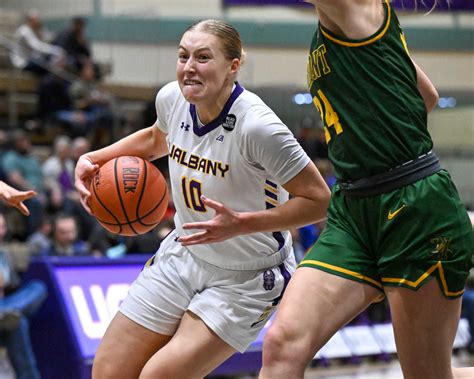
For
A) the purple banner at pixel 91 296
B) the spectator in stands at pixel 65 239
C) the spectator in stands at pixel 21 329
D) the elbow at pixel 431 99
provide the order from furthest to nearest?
the spectator in stands at pixel 65 239 < the spectator in stands at pixel 21 329 < the purple banner at pixel 91 296 < the elbow at pixel 431 99

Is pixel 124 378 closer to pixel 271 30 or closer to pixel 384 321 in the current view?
pixel 384 321

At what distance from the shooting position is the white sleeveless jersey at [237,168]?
3.76 meters

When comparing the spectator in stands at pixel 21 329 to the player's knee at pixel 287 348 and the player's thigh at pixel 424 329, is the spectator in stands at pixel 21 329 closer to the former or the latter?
the player's knee at pixel 287 348

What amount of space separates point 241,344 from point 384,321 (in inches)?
251

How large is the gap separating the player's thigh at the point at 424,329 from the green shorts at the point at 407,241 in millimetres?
37

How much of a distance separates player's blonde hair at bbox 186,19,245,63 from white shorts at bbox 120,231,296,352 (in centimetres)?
88

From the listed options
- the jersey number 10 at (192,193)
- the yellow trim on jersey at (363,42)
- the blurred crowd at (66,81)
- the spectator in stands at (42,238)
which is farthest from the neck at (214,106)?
the blurred crowd at (66,81)

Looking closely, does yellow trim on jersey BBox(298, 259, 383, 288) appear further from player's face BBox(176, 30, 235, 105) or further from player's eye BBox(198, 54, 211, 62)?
player's eye BBox(198, 54, 211, 62)

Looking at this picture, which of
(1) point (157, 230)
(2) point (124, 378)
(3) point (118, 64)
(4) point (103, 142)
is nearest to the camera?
(2) point (124, 378)

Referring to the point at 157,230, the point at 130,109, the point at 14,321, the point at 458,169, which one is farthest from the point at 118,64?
the point at 14,321

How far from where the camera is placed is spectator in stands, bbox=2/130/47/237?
9883 millimetres

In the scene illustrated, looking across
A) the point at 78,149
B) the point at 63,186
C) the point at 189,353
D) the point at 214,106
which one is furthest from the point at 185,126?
the point at 78,149

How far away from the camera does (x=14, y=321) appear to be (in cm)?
691

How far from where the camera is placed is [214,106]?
12.8ft
